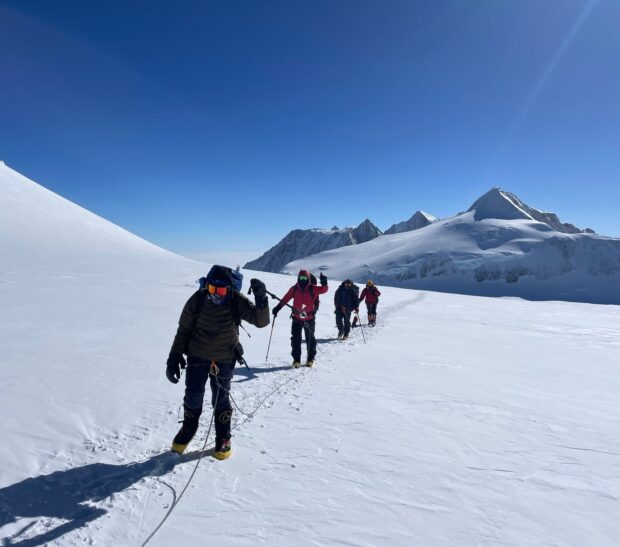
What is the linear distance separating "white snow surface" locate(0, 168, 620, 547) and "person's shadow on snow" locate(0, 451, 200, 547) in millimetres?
17

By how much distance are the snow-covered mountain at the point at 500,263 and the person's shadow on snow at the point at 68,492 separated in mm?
98463

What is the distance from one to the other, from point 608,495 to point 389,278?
10156 cm

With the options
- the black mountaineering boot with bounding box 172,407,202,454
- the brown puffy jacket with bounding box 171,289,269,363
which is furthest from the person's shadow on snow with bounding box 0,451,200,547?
the brown puffy jacket with bounding box 171,289,269,363

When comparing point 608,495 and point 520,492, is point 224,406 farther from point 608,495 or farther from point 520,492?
point 608,495

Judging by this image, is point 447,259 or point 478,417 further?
point 447,259

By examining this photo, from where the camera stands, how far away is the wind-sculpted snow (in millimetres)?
95812

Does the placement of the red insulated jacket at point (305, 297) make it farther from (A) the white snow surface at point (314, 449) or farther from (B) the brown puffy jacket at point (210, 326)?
(B) the brown puffy jacket at point (210, 326)

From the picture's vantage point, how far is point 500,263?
338 feet

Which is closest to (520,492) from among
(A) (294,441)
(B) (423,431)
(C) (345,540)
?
(B) (423,431)

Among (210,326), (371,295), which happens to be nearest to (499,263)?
(371,295)

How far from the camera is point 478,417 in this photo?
5.80 meters

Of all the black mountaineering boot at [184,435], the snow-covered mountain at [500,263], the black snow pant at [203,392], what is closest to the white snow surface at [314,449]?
the black mountaineering boot at [184,435]

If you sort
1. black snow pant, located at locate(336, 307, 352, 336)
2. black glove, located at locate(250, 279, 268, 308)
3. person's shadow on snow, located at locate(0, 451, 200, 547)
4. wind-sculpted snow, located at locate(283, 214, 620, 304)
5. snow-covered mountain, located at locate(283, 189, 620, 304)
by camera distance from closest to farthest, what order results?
person's shadow on snow, located at locate(0, 451, 200, 547)
black glove, located at locate(250, 279, 268, 308)
black snow pant, located at locate(336, 307, 352, 336)
wind-sculpted snow, located at locate(283, 214, 620, 304)
snow-covered mountain, located at locate(283, 189, 620, 304)

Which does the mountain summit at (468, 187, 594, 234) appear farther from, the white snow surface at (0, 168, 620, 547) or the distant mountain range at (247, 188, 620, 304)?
the white snow surface at (0, 168, 620, 547)
